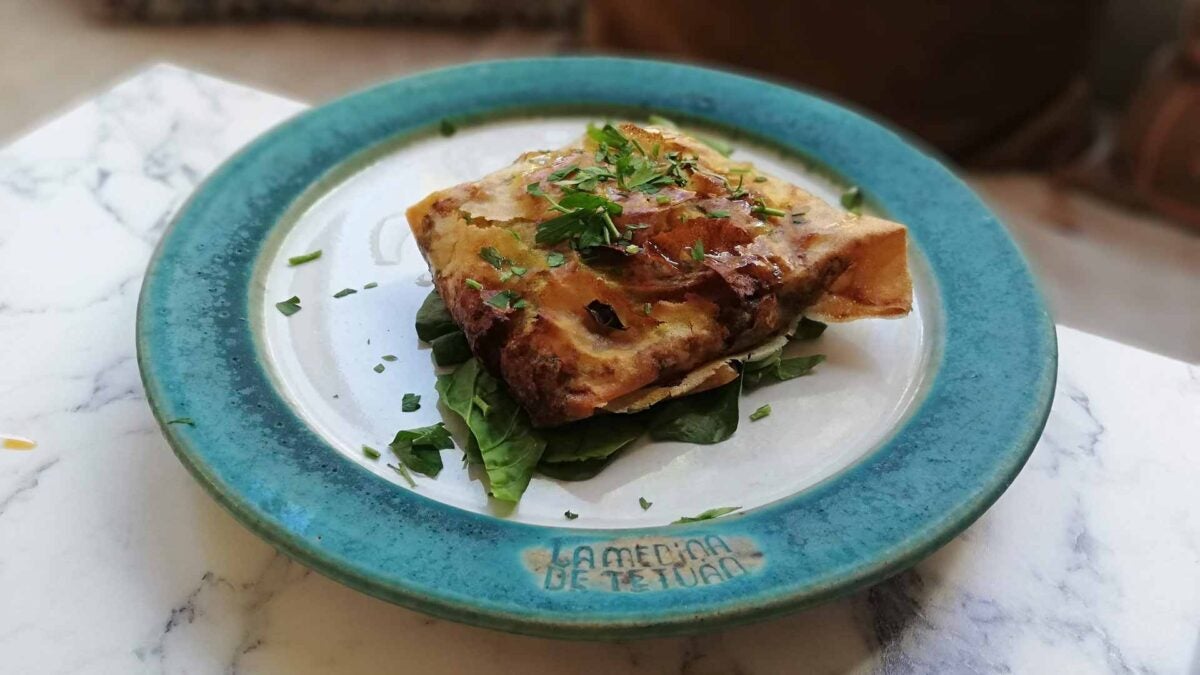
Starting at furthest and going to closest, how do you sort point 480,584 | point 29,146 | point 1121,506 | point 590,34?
point 590,34, point 29,146, point 1121,506, point 480,584

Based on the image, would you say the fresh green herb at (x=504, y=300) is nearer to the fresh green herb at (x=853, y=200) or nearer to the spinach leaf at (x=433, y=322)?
the spinach leaf at (x=433, y=322)

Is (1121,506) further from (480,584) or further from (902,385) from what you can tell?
(480,584)

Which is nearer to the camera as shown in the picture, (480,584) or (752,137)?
(480,584)

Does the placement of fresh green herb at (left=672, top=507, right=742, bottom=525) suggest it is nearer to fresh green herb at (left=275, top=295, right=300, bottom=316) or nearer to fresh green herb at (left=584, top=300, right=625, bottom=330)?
fresh green herb at (left=584, top=300, right=625, bottom=330)

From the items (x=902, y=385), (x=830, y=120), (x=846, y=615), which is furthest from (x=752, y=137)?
(x=846, y=615)

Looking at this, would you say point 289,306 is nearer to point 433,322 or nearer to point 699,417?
point 433,322

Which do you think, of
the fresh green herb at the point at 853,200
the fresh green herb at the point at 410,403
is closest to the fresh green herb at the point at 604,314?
the fresh green herb at the point at 410,403

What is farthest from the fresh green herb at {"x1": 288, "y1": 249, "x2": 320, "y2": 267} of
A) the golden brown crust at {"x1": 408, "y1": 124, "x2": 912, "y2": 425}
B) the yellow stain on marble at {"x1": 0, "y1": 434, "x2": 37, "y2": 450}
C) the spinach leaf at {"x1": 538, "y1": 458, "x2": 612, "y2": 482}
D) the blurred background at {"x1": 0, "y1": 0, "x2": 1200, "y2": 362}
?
the blurred background at {"x1": 0, "y1": 0, "x2": 1200, "y2": 362}
